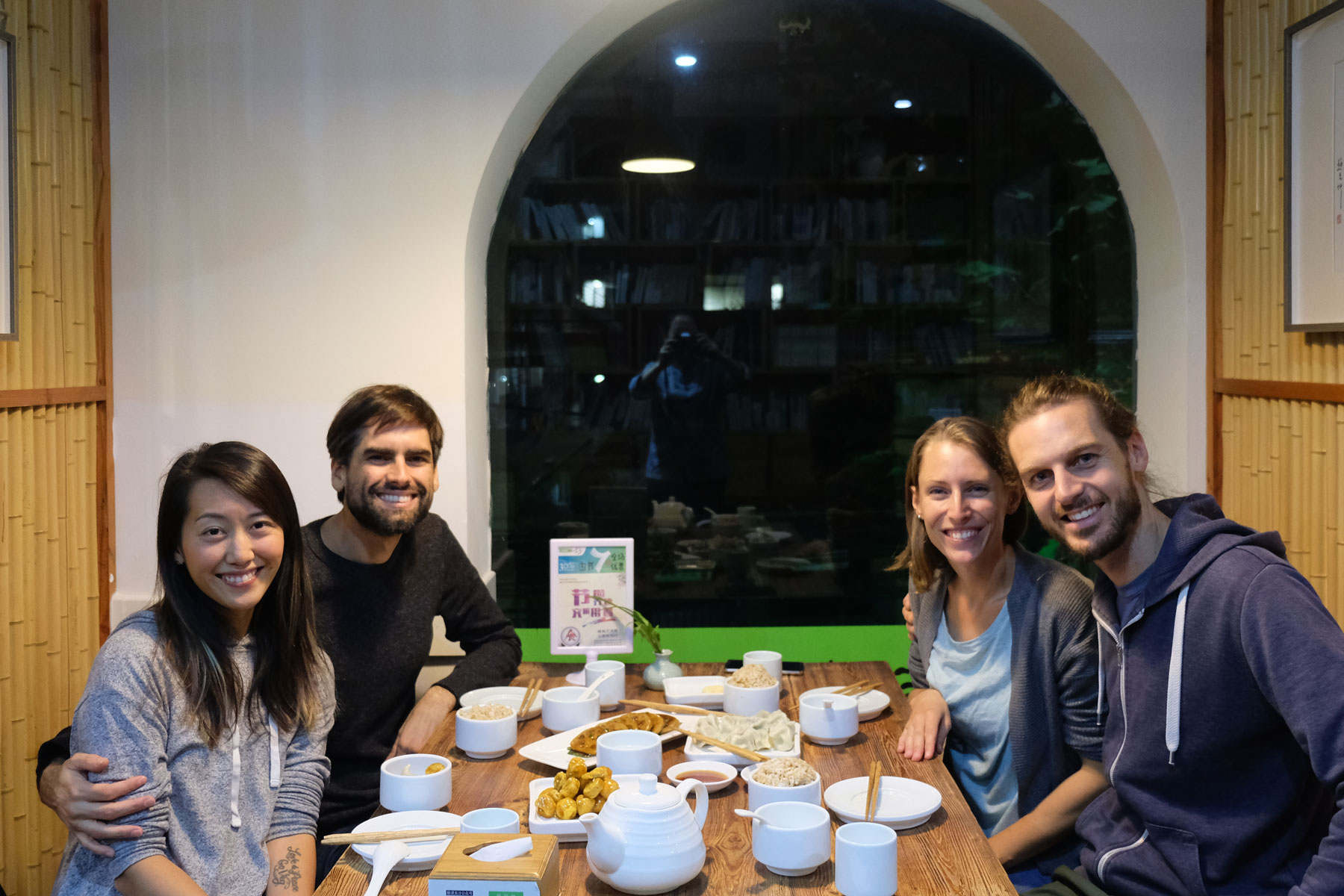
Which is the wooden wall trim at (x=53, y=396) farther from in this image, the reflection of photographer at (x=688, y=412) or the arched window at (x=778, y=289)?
the reflection of photographer at (x=688, y=412)

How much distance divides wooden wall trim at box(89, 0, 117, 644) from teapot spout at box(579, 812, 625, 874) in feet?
7.33

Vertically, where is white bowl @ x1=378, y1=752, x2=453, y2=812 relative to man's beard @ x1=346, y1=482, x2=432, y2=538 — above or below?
below

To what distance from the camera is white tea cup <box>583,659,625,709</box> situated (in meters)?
Answer: 2.40

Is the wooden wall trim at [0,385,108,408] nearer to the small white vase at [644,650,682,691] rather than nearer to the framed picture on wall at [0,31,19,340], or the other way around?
the framed picture on wall at [0,31,19,340]

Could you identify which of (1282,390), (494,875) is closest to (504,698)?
(494,875)

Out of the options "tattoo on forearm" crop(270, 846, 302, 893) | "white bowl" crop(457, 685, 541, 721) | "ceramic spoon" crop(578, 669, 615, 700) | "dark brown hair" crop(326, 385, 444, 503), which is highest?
"dark brown hair" crop(326, 385, 444, 503)

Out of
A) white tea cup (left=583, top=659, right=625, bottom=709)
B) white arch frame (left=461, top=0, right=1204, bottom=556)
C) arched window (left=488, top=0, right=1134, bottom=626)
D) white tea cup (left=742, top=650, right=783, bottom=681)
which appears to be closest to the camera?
white tea cup (left=583, top=659, right=625, bottom=709)

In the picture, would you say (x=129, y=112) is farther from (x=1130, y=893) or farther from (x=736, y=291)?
(x=1130, y=893)

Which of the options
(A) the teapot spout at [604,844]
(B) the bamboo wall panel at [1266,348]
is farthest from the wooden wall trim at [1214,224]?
(A) the teapot spout at [604,844]

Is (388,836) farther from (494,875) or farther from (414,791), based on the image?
(494,875)

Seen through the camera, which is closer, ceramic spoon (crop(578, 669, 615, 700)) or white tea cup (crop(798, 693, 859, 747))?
white tea cup (crop(798, 693, 859, 747))

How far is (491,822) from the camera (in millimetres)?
1665

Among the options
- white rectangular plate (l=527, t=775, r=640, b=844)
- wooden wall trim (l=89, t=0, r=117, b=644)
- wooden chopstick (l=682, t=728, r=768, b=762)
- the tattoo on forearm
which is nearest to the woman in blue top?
wooden chopstick (l=682, t=728, r=768, b=762)

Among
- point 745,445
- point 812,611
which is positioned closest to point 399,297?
point 745,445
